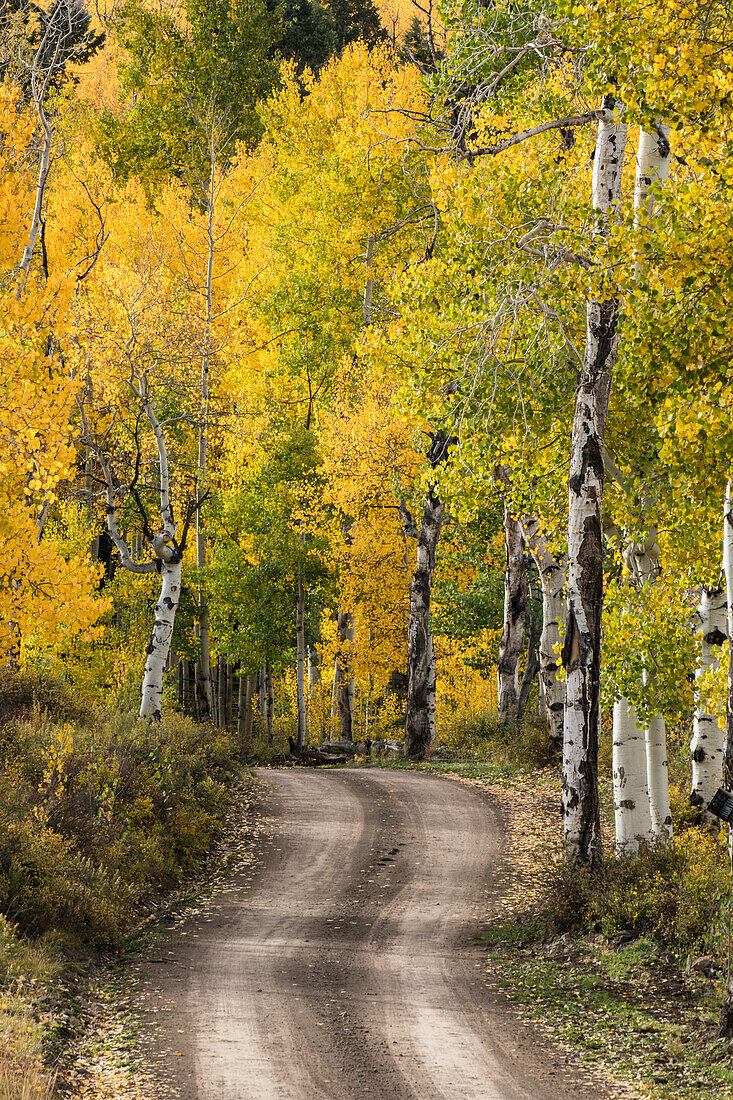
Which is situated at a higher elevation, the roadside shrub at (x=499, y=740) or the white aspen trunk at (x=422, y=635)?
the white aspen trunk at (x=422, y=635)

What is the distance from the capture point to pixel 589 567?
32.0 ft

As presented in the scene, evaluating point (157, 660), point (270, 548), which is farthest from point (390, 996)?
point (270, 548)

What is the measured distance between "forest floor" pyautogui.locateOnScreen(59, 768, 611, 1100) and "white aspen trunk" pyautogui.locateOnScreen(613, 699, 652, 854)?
6.59 ft

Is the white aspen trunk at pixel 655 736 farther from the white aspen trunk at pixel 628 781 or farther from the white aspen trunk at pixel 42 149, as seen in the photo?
the white aspen trunk at pixel 42 149

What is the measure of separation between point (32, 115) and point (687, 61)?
1329 cm

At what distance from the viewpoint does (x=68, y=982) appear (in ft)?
27.1

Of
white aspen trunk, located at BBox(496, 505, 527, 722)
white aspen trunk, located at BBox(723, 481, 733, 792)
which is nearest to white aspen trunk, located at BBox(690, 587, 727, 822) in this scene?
white aspen trunk, located at BBox(723, 481, 733, 792)

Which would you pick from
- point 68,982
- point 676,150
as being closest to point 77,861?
point 68,982

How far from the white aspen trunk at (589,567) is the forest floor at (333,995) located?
1845mm

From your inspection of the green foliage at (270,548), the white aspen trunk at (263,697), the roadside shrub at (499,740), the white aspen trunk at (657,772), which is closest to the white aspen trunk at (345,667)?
the green foliage at (270,548)

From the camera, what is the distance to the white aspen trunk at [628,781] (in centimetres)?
1004

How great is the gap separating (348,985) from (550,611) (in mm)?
10500

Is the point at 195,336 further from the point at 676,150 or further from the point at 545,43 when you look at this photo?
the point at 676,150

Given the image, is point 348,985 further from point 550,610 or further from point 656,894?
point 550,610
